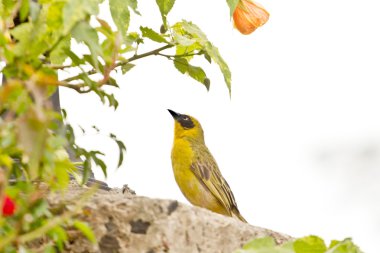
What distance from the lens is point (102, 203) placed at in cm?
228

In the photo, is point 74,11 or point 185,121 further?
point 185,121

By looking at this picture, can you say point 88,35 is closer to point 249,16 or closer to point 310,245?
point 310,245

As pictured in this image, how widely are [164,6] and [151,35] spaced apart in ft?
0.30

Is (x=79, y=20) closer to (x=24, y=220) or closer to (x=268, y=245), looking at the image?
(x=24, y=220)

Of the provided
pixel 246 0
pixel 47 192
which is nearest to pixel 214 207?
pixel 246 0

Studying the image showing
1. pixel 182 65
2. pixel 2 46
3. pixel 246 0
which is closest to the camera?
pixel 2 46

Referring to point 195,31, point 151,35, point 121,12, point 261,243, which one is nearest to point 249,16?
point 195,31

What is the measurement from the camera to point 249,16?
3020 mm

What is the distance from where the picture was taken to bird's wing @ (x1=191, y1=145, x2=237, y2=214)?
4742 millimetres

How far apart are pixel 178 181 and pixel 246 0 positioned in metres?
2.12

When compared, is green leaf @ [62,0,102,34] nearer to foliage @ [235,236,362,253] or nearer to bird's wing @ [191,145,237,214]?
foliage @ [235,236,362,253]

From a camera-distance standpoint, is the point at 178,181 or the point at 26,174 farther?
the point at 178,181

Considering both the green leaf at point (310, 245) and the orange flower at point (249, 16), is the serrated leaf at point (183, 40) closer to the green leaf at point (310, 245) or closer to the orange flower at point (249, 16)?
the orange flower at point (249, 16)

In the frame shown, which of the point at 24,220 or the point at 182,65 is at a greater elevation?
the point at 182,65
